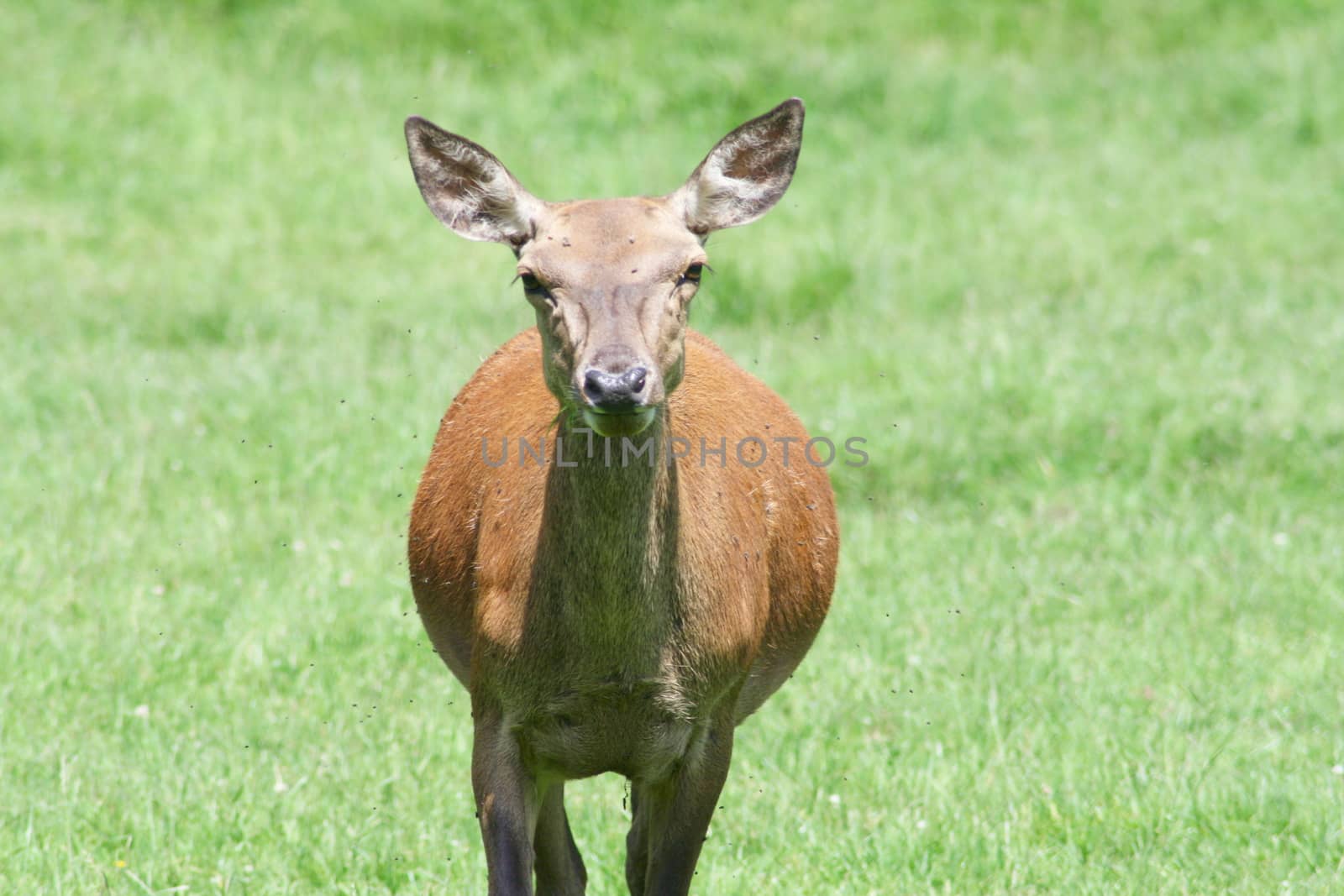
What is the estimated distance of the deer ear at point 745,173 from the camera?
4.92 metres

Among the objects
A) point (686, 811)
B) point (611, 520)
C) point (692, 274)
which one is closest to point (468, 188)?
point (692, 274)

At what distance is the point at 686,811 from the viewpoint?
4.85 meters

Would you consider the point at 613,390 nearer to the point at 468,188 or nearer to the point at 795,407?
the point at 468,188

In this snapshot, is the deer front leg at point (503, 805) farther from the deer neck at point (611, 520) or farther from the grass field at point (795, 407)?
the grass field at point (795, 407)

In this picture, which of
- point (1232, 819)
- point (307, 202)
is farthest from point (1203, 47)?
point (1232, 819)

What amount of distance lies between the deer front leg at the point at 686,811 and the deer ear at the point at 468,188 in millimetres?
1498

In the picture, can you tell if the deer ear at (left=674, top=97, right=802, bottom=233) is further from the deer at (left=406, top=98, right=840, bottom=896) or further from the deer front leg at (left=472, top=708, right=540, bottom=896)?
the deer front leg at (left=472, top=708, right=540, bottom=896)

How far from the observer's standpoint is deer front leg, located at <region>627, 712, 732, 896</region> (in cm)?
485

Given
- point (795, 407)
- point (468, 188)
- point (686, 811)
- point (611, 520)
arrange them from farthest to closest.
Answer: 1. point (795, 407)
2. point (468, 188)
3. point (686, 811)
4. point (611, 520)

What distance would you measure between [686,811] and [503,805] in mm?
534

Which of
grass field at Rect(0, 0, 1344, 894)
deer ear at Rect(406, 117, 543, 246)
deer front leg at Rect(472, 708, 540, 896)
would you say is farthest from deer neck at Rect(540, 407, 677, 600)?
grass field at Rect(0, 0, 1344, 894)

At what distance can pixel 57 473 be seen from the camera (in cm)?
886

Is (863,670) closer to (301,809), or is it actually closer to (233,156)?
(301,809)

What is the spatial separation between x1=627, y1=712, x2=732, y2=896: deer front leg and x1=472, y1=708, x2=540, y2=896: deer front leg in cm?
39
